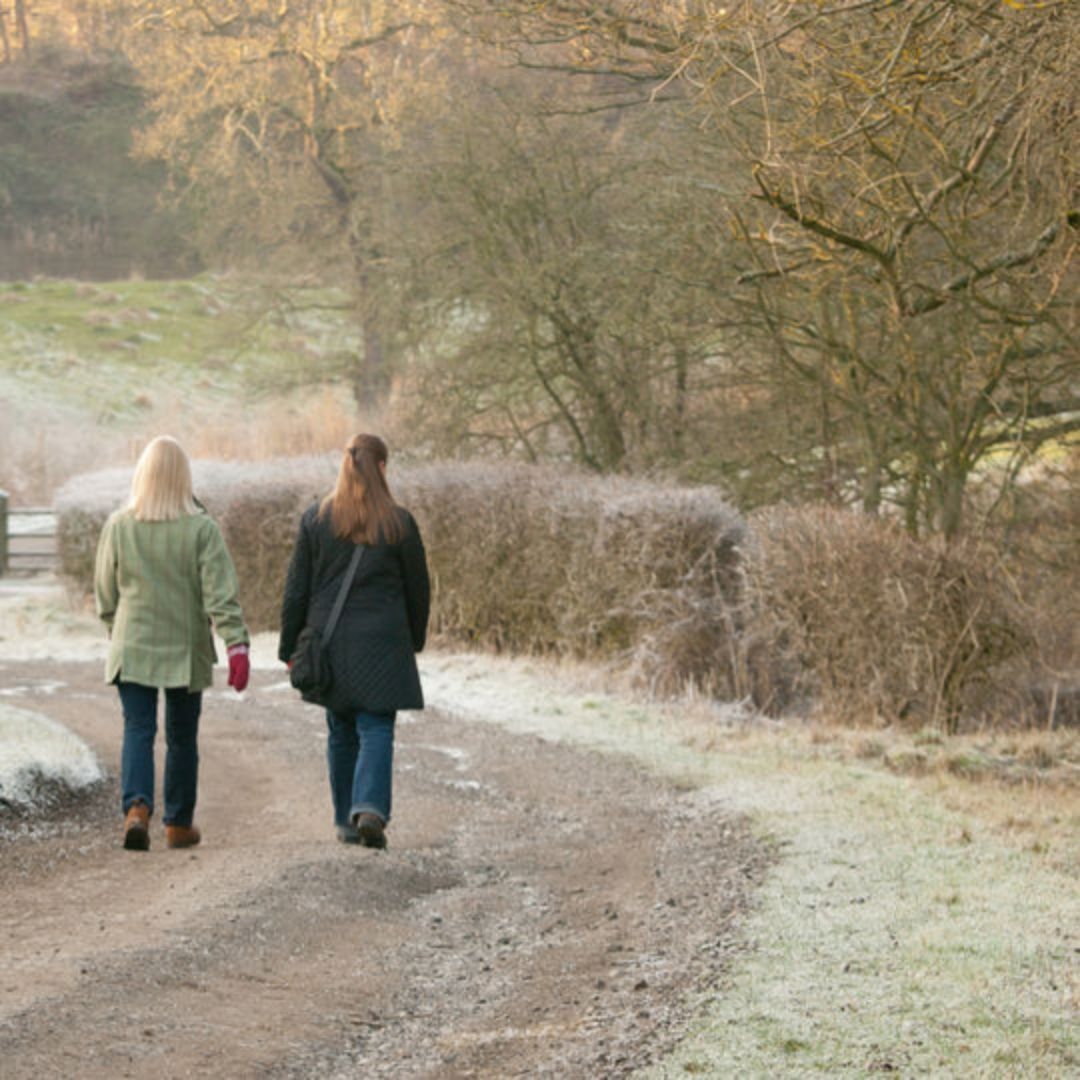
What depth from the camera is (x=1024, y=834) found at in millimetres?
8586

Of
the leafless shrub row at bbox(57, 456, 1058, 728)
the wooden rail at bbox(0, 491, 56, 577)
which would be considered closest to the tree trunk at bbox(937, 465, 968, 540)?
the leafless shrub row at bbox(57, 456, 1058, 728)

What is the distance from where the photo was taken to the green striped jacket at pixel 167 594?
8.25m

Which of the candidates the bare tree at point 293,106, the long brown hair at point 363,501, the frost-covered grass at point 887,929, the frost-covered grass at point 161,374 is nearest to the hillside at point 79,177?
the frost-covered grass at point 161,374

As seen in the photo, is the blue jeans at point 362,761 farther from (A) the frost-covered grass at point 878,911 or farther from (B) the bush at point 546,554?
(B) the bush at point 546,554

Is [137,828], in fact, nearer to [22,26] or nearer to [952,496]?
[952,496]

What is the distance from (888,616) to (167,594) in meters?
6.42

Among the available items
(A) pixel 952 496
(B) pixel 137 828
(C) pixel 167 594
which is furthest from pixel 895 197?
(A) pixel 952 496

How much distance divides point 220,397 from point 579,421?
21.9 m

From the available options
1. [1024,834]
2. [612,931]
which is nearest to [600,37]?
[1024,834]

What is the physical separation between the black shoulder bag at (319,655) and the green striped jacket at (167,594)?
0.34m

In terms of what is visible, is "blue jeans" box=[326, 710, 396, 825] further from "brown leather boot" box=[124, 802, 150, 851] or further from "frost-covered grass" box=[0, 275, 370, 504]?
"frost-covered grass" box=[0, 275, 370, 504]

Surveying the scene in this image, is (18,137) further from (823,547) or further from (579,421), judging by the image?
(823,547)

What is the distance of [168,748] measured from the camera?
8.41m

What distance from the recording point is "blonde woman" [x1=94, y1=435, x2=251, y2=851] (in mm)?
8258
